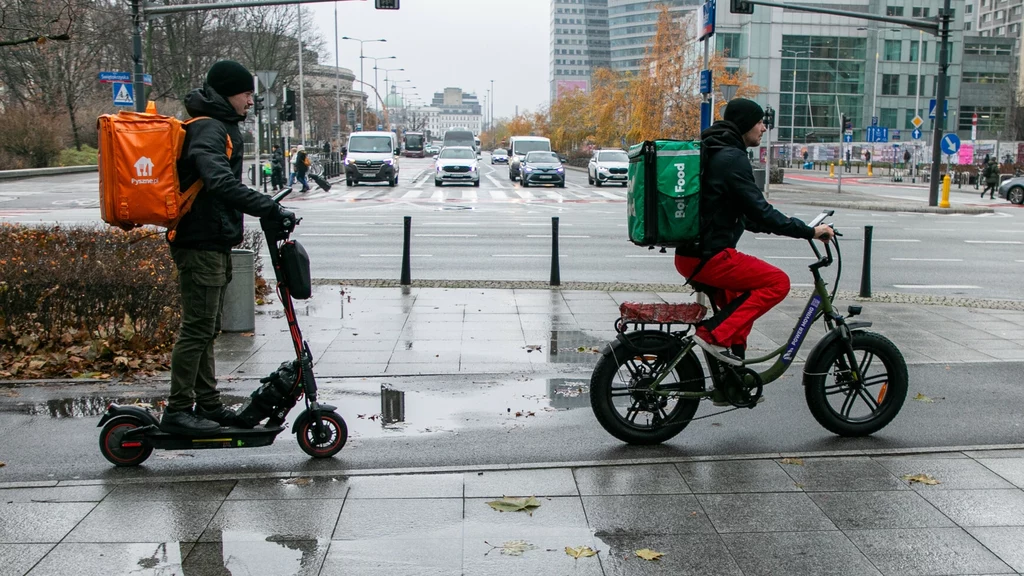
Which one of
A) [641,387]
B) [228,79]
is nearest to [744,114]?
[641,387]

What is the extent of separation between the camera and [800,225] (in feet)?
17.3

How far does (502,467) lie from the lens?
200 inches

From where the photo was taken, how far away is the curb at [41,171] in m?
39.1

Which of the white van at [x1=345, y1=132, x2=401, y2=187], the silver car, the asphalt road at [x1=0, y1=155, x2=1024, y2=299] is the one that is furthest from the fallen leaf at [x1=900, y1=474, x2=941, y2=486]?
the white van at [x1=345, y1=132, x2=401, y2=187]

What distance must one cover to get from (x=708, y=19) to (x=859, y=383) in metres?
5.85

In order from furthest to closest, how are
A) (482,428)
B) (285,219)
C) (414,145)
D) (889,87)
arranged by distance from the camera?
1. (889,87)
2. (414,145)
3. (482,428)
4. (285,219)

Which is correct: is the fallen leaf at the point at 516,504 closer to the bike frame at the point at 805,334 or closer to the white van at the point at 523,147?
the bike frame at the point at 805,334

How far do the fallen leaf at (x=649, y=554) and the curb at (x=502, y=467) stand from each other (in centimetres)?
118

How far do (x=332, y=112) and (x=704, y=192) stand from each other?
103 m

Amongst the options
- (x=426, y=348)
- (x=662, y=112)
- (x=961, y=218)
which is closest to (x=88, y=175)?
(x=662, y=112)

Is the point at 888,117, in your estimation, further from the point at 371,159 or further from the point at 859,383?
the point at 859,383

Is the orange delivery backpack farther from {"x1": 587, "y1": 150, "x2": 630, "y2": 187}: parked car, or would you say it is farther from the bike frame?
Result: {"x1": 587, "y1": 150, "x2": 630, "y2": 187}: parked car

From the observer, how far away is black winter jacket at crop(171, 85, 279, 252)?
4.79m

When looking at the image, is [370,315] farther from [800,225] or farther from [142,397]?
[800,225]
